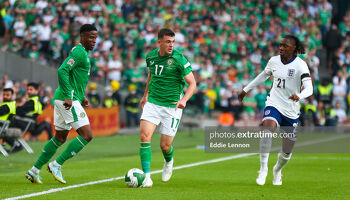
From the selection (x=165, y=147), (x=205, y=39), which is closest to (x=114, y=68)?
(x=205, y=39)

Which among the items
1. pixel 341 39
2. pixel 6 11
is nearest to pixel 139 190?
pixel 6 11

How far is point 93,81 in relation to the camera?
90.3 ft

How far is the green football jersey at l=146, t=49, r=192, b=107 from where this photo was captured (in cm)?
1077

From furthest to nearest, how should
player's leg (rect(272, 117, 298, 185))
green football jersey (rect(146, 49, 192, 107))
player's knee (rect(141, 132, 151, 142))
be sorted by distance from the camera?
1. player's leg (rect(272, 117, 298, 185))
2. green football jersey (rect(146, 49, 192, 107))
3. player's knee (rect(141, 132, 151, 142))

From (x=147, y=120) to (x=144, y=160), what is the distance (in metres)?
0.65

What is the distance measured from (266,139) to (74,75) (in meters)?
3.01

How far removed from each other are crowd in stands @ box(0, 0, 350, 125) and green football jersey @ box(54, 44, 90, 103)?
12.4 m

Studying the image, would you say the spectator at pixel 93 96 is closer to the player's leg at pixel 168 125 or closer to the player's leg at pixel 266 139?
the player's leg at pixel 168 125

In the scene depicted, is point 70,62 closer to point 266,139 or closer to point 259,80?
point 259,80

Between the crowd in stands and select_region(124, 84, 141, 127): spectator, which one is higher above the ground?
the crowd in stands

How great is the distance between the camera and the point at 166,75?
10875 mm

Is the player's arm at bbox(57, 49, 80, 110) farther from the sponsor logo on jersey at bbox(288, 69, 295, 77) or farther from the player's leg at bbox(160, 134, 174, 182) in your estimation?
the sponsor logo on jersey at bbox(288, 69, 295, 77)

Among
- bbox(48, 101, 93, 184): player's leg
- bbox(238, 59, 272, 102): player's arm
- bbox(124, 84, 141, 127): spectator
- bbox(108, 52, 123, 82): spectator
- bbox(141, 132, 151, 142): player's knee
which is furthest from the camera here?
bbox(108, 52, 123, 82): spectator

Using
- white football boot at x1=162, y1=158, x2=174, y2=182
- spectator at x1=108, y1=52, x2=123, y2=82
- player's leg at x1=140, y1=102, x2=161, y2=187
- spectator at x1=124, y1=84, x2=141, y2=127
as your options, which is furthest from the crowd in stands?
player's leg at x1=140, y1=102, x2=161, y2=187
